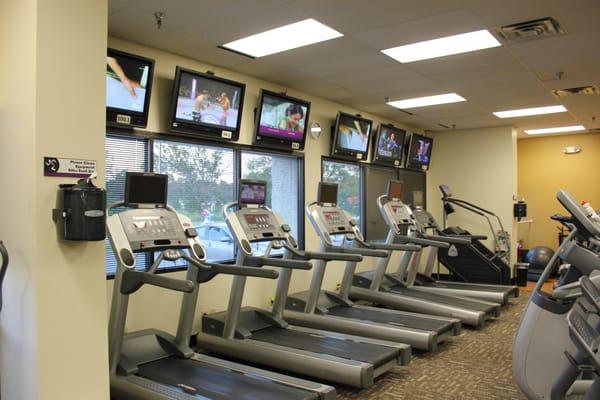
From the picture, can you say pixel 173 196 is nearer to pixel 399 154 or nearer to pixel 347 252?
pixel 347 252

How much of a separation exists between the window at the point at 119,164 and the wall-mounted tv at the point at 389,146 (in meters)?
4.15

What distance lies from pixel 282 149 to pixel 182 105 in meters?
1.66

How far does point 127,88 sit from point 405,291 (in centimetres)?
452

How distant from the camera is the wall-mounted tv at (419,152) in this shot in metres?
8.74

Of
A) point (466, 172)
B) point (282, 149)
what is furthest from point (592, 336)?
point (466, 172)

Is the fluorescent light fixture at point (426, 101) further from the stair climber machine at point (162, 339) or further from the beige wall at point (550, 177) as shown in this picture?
the beige wall at point (550, 177)

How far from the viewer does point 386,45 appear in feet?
15.0

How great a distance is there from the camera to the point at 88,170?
8.89 feet

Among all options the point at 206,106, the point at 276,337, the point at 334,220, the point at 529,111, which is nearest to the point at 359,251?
the point at 334,220

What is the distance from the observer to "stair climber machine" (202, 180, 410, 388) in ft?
12.8

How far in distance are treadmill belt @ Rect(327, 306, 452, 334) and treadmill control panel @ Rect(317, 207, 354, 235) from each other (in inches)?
36.3

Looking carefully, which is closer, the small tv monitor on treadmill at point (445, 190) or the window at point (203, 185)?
the window at point (203, 185)

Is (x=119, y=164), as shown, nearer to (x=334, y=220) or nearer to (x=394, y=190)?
(x=334, y=220)

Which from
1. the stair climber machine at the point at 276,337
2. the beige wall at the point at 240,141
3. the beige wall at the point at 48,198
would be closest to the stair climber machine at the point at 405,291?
the beige wall at the point at 240,141
